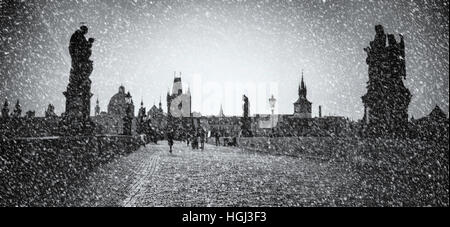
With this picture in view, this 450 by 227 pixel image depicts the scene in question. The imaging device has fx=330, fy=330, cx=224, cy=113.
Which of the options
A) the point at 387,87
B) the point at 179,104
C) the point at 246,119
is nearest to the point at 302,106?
the point at 246,119

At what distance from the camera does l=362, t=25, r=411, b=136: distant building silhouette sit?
14906 millimetres

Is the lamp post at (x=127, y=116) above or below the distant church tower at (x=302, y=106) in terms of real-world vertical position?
below

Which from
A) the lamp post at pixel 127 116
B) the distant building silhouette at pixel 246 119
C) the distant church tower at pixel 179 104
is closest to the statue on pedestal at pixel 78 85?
the lamp post at pixel 127 116

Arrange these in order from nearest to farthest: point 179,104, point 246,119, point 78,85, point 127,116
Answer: point 78,85, point 127,116, point 246,119, point 179,104

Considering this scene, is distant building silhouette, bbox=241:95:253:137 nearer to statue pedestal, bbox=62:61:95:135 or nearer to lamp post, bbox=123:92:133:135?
lamp post, bbox=123:92:133:135

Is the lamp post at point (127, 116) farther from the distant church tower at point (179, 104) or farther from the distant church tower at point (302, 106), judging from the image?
the distant church tower at point (179, 104)

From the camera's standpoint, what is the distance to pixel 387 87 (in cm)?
1509

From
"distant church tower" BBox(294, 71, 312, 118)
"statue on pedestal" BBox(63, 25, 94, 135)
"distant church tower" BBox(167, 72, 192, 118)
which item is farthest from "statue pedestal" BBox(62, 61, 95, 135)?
"distant church tower" BBox(167, 72, 192, 118)

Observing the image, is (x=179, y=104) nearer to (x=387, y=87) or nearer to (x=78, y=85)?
(x=78, y=85)

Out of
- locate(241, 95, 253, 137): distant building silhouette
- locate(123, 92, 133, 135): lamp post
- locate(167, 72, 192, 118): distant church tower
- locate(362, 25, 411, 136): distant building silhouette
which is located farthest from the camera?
locate(167, 72, 192, 118): distant church tower

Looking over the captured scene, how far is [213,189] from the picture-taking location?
7.52 m

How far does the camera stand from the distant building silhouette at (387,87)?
14906 millimetres
